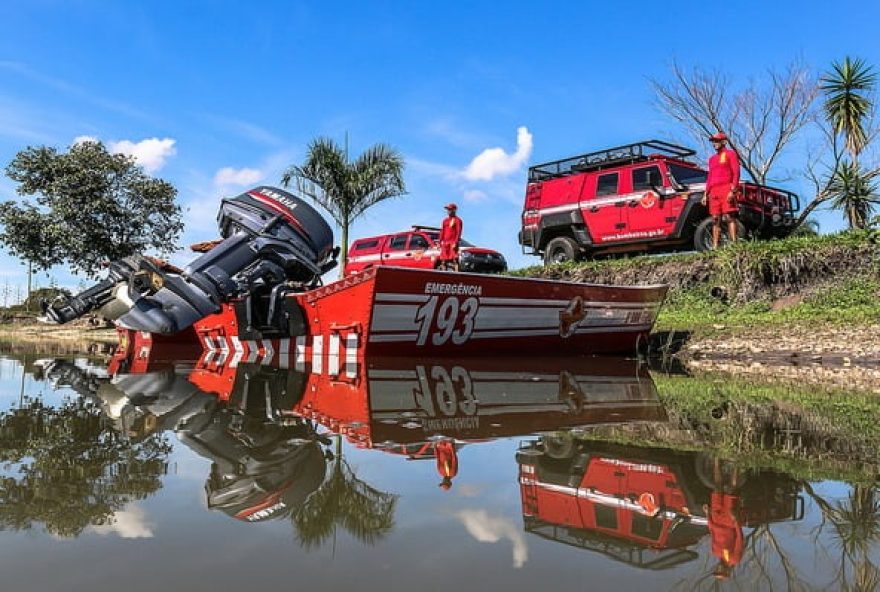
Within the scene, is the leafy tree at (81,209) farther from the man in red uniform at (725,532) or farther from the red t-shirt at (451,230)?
the man in red uniform at (725,532)

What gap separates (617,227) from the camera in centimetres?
1382

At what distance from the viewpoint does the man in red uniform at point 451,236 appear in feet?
43.2

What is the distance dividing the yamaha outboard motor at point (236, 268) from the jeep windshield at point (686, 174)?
752 cm

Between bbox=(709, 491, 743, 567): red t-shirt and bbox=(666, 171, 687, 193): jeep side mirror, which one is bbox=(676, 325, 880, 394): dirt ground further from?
bbox=(709, 491, 743, 567): red t-shirt

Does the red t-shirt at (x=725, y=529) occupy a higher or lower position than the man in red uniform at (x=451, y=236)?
lower

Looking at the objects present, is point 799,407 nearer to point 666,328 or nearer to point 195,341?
point 666,328

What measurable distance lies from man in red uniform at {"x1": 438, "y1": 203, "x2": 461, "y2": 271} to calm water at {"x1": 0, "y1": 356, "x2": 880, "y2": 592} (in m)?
9.31

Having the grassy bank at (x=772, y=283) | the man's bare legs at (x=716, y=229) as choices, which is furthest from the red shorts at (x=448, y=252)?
the man's bare legs at (x=716, y=229)

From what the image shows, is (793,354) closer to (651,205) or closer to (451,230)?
(651,205)

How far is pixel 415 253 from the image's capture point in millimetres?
17453

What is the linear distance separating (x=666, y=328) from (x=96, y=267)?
23.8m

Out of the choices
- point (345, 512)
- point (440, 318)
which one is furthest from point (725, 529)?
point (440, 318)

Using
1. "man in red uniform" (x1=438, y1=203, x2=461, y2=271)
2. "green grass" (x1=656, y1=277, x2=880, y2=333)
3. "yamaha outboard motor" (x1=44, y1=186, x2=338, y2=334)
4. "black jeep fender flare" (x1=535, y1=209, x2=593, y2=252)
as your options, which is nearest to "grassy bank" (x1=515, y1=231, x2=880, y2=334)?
"green grass" (x1=656, y1=277, x2=880, y2=333)

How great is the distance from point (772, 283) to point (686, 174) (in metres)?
2.79
